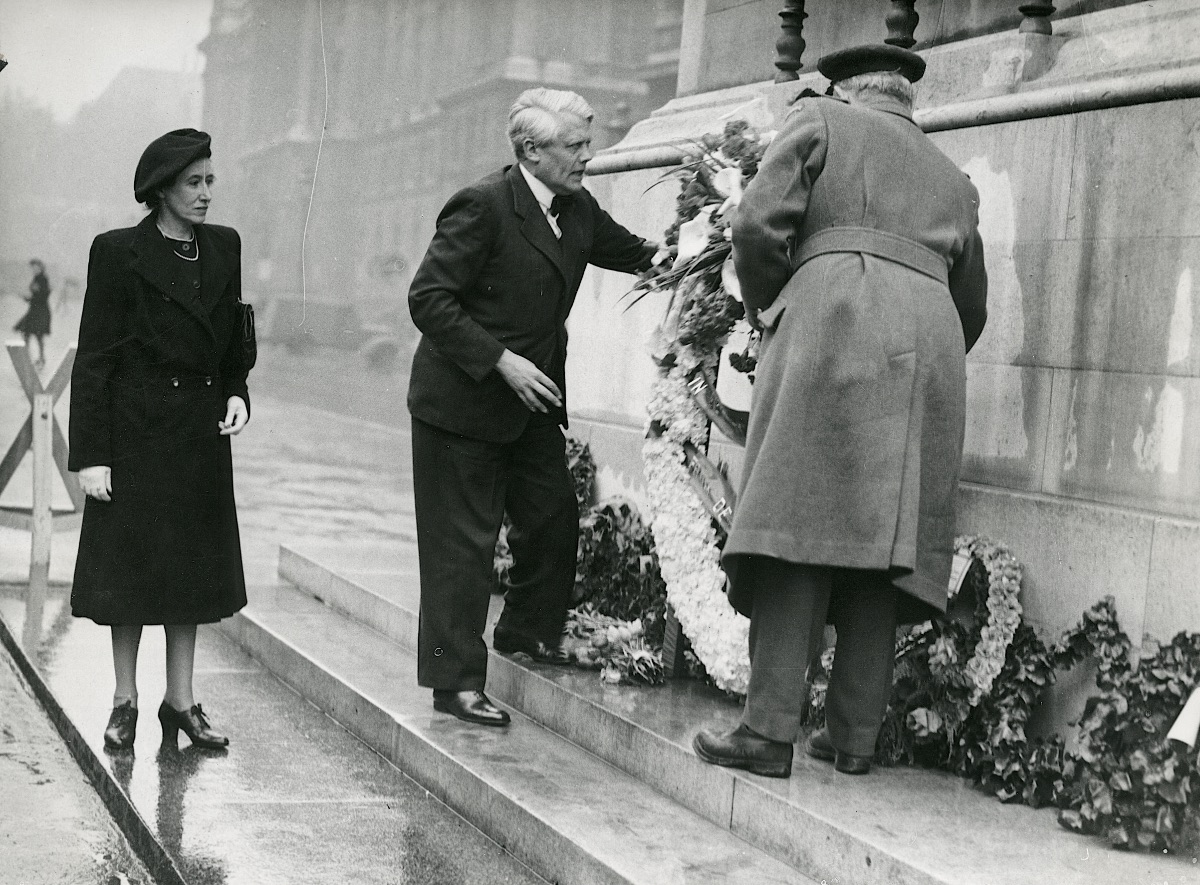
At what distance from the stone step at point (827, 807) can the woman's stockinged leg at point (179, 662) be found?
44.5 inches

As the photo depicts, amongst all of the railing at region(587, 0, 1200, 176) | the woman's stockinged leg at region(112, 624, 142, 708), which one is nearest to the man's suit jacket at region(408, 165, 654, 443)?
the railing at region(587, 0, 1200, 176)

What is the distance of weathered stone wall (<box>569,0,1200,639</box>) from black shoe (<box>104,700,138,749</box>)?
280cm

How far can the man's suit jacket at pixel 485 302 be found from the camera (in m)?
4.81

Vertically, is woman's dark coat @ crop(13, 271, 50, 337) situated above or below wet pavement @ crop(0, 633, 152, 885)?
above

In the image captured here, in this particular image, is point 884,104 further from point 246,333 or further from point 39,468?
point 39,468

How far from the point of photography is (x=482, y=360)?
4.76 meters

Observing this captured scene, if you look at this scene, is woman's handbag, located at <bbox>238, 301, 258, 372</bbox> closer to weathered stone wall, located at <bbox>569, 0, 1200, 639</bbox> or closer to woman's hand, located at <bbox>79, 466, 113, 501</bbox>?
woman's hand, located at <bbox>79, 466, 113, 501</bbox>

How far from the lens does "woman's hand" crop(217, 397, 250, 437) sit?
16.1 ft

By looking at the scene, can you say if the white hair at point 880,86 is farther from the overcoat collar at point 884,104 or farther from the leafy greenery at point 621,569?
the leafy greenery at point 621,569

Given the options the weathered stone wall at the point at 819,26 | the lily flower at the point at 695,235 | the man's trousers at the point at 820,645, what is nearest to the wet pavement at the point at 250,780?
the man's trousers at the point at 820,645

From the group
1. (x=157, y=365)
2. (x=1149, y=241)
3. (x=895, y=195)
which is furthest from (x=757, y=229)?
(x=157, y=365)

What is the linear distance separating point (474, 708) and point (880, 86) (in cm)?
238

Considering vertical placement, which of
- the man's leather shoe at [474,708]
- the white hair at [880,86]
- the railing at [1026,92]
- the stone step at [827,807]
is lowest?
the man's leather shoe at [474,708]

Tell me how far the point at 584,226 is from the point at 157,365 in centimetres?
153
